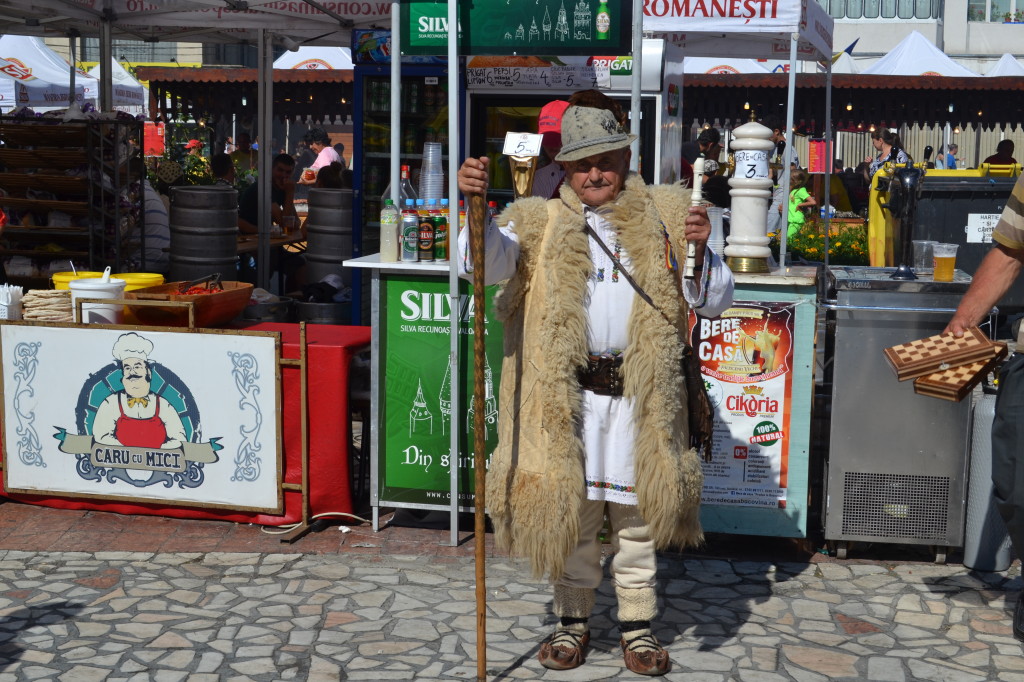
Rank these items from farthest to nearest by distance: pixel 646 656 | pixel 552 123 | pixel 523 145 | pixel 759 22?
1. pixel 759 22
2. pixel 552 123
3. pixel 523 145
4. pixel 646 656

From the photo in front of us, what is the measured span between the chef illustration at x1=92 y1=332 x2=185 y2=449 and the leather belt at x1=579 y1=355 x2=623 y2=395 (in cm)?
229

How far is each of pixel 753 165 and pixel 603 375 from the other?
160 centimetres

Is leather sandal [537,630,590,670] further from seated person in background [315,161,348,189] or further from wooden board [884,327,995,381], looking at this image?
seated person in background [315,161,348,189]

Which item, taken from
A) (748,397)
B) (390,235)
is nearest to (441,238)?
(390,235)

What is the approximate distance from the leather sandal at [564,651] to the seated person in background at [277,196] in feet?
23.9

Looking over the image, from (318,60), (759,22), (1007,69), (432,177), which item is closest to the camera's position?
(432,177)

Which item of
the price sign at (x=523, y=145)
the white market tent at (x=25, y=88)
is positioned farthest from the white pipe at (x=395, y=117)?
the white market tent at (x=25, y=88)

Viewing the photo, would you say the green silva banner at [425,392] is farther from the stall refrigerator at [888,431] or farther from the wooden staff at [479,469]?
the stall refrigerator at [888,431]

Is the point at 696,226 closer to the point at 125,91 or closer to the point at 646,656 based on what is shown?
the point at 646,656

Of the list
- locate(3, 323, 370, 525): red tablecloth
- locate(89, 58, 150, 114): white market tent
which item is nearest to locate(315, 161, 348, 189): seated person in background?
locate(3, 323, 370, 525): red tablecloth

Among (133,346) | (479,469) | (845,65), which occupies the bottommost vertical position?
(479,469)

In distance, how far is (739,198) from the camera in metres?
4.95

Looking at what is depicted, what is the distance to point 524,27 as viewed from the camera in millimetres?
5309

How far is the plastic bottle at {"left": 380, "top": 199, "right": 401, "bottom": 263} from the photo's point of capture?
5.15m
